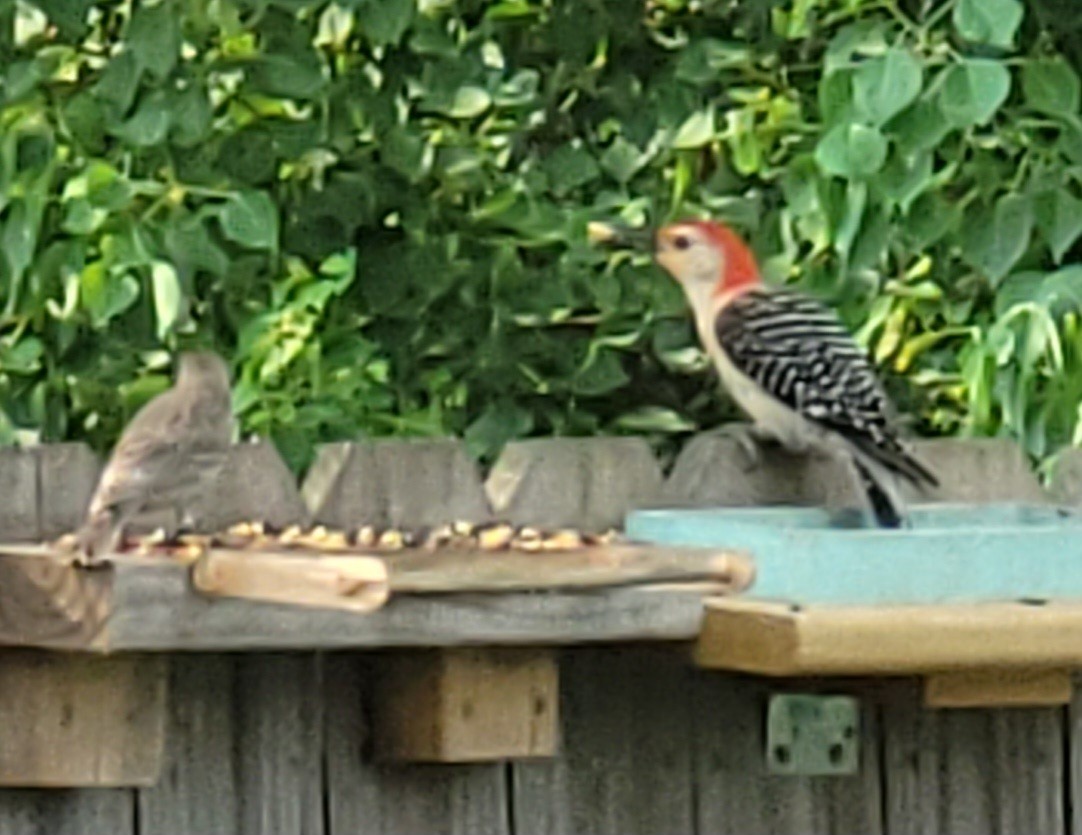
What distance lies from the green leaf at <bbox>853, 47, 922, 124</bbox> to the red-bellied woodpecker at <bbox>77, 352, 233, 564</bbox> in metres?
0.81

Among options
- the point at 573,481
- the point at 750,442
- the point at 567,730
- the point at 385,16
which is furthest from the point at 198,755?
the point at 385,16

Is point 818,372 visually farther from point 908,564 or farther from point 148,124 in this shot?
point 148,124

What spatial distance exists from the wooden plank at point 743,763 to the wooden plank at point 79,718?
0.68m

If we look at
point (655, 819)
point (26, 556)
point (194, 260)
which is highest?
point (194, 260)

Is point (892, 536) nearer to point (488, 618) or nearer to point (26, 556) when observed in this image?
point (488, 618)

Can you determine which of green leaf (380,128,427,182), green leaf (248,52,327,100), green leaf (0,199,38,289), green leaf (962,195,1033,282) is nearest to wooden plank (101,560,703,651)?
green leaf (962,195,1033,282)

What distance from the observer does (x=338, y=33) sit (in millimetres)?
5496

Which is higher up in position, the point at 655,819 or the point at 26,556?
the point at 26,556

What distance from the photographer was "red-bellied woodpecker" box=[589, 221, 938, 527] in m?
4.85

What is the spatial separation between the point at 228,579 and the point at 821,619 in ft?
2.03

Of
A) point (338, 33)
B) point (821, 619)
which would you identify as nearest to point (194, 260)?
point (338, 33)

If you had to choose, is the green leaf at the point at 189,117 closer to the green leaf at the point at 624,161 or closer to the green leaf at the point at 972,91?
the green leaf at the point at 624,161

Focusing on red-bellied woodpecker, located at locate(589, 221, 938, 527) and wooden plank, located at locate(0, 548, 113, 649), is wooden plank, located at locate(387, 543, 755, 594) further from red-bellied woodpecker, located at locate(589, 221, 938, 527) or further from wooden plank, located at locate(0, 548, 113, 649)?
red-bellied woodpecker, located at locate(589, 221, 938, 527)

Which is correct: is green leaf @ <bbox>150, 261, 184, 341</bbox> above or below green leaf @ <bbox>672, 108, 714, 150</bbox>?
below
